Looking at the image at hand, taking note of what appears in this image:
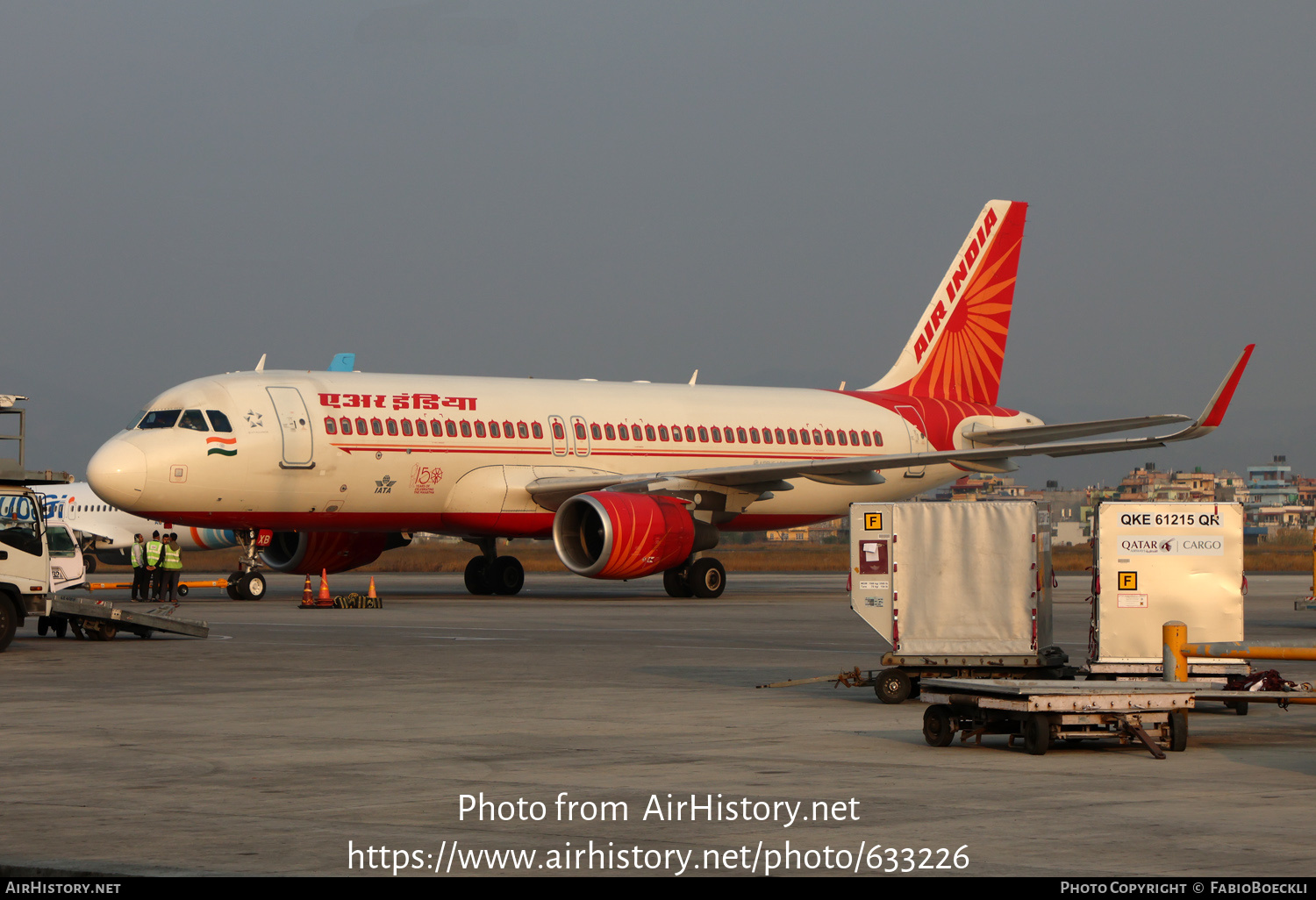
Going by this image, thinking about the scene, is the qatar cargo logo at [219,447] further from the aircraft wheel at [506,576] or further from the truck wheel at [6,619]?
the truck wheel at [6,619]

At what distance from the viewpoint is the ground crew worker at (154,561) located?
107 ft

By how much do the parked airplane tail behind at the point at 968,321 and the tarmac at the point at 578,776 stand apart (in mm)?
22451

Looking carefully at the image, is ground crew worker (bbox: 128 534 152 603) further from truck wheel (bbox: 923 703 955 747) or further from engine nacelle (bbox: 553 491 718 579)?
truck wheel (bbox: 923 703 955 747)

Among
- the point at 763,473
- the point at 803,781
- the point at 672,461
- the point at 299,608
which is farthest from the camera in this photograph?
the point at 672,461

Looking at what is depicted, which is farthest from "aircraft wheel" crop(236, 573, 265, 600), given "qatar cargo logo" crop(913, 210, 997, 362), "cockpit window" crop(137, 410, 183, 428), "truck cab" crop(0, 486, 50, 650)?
"qatar cargo logo" crop(913, 210, 997, 362)

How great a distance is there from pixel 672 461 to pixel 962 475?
8605 mm

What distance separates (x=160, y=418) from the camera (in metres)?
29.8

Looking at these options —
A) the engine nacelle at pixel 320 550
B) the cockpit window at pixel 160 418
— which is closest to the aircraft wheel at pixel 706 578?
the engine nacelle at pixel 320 550

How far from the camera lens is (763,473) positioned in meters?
32.5

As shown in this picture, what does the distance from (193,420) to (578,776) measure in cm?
2127

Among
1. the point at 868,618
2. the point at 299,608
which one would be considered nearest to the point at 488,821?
the point at 868,618

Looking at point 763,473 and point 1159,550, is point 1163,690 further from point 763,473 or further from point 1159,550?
point 763,473

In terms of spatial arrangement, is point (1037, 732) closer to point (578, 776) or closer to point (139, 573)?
point (578, 776)

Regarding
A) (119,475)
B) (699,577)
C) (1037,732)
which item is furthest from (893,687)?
(699,577)
